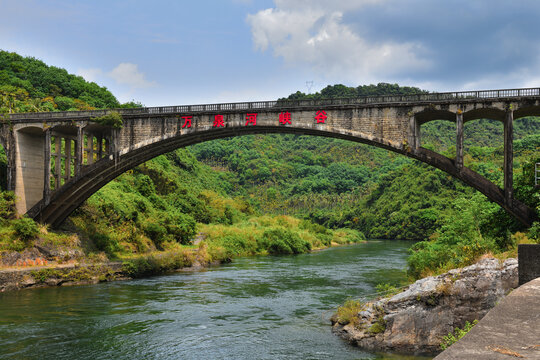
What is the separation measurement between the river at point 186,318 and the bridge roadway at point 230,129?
322 inches

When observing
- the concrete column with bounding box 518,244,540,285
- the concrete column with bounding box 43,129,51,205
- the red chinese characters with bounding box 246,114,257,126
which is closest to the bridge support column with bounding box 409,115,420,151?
the red chinese characters with bounding box 246,114,257,126

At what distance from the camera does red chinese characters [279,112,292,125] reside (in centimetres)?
2794

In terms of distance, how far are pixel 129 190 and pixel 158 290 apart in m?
22.1

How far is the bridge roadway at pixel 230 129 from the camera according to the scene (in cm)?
2341

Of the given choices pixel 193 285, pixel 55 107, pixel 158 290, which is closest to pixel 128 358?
pixel 158 290

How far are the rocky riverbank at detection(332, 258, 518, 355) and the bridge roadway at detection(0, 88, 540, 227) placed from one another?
8.10 metres

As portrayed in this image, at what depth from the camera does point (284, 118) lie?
28000 mm

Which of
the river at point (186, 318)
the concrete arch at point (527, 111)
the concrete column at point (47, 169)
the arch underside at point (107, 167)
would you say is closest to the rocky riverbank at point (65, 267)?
the river at point (186, 318)

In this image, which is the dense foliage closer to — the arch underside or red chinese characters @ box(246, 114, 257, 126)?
the arch underside

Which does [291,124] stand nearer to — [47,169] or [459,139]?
[459,139]

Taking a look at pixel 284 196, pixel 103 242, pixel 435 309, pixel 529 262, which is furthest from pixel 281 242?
pixel 284 196

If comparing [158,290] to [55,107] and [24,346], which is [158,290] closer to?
[24,346]

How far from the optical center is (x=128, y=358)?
14.8 meters

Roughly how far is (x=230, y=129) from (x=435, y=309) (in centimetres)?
1777
